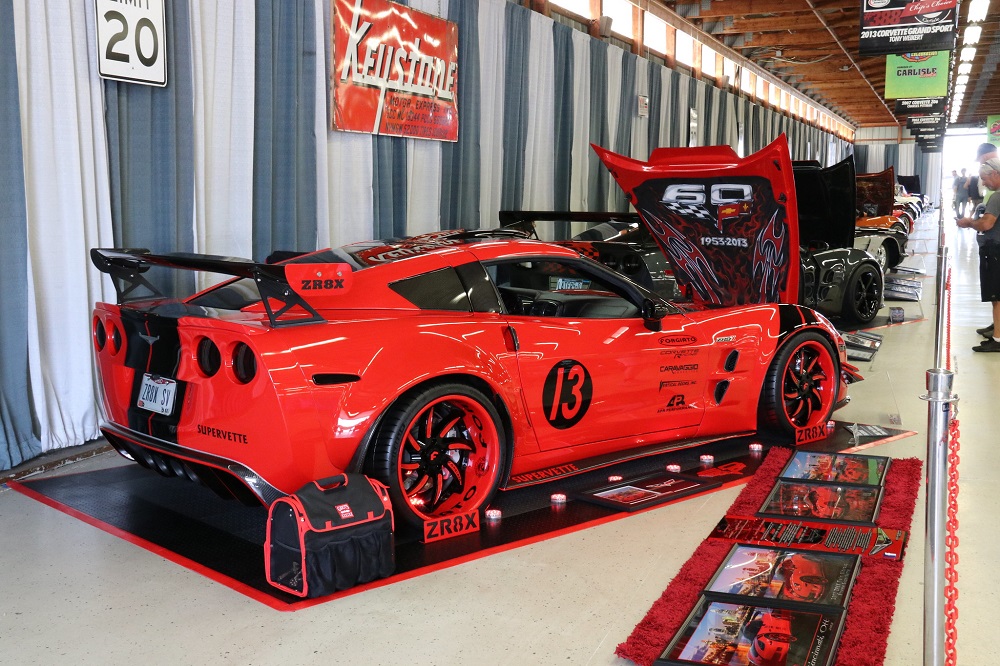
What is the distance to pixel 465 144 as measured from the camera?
8.02 meters

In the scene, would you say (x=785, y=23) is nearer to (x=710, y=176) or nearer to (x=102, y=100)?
(x=710, y=176)

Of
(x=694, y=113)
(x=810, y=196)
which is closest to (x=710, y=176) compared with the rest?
(x=810, y=196)

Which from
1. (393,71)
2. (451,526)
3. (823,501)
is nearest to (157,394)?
(451,526)

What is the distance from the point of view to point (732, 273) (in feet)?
18.4

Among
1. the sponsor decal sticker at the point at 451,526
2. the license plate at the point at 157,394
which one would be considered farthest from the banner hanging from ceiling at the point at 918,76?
the license plate at the point at 157,394

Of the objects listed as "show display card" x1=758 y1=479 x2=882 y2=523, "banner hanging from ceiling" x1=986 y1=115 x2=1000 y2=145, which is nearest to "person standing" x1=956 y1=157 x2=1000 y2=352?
"show display card" x1=758 y1=479 x2=882 y2=523

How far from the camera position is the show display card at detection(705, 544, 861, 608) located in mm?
2896

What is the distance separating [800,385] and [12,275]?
395 centimetres

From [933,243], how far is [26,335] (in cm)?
2034

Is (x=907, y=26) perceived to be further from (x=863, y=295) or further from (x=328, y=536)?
(x=328, y=536)

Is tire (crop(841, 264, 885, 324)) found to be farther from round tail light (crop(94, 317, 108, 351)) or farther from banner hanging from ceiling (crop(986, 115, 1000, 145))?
banner hanging from ceiling (crop(986, 115, 1000, 145))

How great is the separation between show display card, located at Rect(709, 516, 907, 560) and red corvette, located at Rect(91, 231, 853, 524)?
0.71 meters

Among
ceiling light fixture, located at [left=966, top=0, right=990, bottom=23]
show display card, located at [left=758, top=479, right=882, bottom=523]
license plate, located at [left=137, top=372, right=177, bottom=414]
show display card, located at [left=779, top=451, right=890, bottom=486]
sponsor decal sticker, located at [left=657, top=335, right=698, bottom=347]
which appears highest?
ceiling light fixture, located at [left=966, top=0, right=990, bottom=23]

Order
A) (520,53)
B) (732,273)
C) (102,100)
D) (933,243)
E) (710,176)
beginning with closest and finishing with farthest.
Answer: (102,100) → (710,176) → (732,273) → (520,53) → (933,243)
